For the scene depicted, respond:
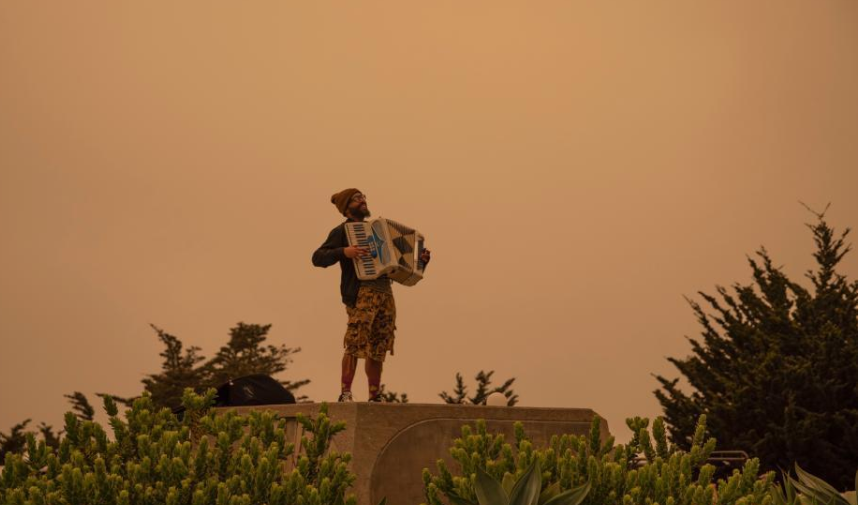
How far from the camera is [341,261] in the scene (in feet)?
29.7

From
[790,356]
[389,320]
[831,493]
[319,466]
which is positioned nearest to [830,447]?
[790,356]

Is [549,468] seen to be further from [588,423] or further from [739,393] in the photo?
[739,393]

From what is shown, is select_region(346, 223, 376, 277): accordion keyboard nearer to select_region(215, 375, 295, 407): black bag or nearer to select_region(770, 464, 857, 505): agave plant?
select_region(215, 375, 295, 407): black bag

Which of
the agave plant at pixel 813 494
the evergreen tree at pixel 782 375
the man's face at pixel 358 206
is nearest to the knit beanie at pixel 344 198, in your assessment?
the man's face at pixel 358 206

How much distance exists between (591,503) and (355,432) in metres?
3.46

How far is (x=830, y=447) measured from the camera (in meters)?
15.4

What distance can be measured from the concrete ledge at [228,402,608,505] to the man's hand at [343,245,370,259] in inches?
57.2

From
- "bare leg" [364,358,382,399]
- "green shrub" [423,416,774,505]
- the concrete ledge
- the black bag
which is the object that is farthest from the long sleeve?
"green shrub" [423,416,774,505]

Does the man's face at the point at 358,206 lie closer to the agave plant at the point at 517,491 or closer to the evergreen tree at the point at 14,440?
the agave plant at the point at 517,491

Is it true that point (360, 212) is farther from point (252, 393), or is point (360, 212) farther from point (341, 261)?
point (252, 393)

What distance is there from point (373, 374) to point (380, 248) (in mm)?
1210

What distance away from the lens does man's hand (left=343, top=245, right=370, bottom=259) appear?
8.73 m

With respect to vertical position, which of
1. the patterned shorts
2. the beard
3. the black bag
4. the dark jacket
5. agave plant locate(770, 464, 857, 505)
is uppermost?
the beard

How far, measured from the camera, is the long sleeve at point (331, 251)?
8898 millimetres
